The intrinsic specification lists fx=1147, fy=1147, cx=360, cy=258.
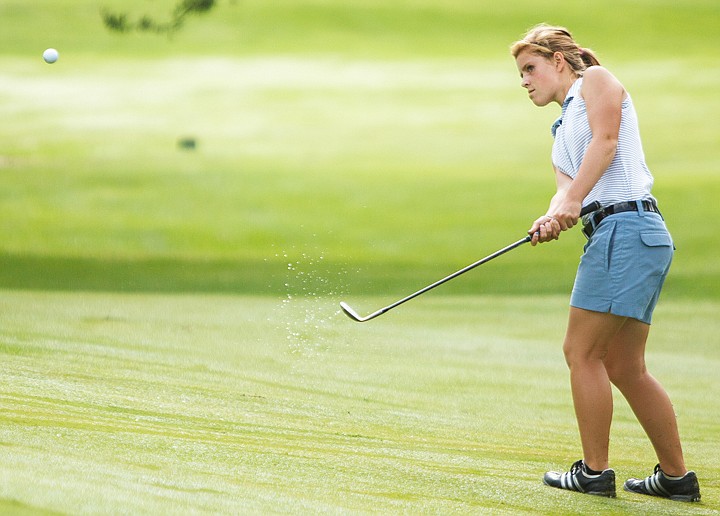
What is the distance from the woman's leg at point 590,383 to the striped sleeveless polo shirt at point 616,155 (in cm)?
29

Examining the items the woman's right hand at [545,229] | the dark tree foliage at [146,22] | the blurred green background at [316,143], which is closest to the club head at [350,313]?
the woman's right hand at [545,229]

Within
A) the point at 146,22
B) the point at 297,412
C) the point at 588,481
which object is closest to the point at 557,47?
the point at 588,481

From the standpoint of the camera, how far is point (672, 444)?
278cm

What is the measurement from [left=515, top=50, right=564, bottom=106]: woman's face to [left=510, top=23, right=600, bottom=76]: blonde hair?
0.01 m

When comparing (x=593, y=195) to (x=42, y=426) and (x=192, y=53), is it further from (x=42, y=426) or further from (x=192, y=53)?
(x=192, y=53)

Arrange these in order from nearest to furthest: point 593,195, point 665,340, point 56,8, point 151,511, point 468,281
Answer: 1. point 151,511
2. point 593,195
3. point 665,340
4. point 468,281
5. point 56,8

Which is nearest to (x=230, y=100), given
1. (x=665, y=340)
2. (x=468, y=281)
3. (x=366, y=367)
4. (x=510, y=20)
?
(x=510, y=20)

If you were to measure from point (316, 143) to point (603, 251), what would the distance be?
9.72 metres

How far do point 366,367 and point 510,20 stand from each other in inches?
391

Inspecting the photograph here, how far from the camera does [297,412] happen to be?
12.0 feet

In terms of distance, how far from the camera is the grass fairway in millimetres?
2430

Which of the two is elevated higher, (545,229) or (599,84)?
(599,84)

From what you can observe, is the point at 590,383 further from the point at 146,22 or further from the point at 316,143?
the point at 146,22

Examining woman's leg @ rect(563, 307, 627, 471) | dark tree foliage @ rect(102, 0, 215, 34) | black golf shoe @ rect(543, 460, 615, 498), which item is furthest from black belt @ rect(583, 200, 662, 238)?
dark tree foliage @ rect(102, 0, 215, 34)
